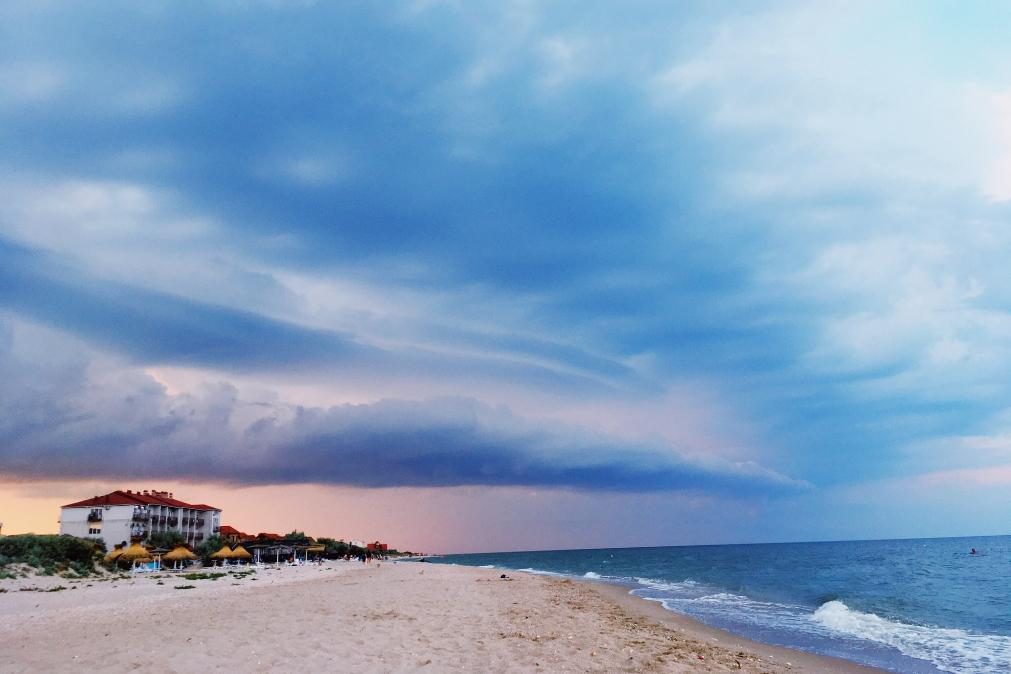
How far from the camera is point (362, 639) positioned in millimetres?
13477

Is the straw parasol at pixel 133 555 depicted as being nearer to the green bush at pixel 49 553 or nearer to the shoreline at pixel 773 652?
the green bush at pixel 49 553

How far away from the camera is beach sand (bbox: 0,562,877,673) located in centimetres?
1154

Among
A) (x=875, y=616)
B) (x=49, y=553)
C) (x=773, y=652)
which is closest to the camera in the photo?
(x=773, y=652)

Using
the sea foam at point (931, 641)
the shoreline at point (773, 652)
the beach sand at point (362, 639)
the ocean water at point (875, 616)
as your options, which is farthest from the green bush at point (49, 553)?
the sea foam at point (931, 641)

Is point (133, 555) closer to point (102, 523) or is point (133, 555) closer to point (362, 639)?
point (102, 523)

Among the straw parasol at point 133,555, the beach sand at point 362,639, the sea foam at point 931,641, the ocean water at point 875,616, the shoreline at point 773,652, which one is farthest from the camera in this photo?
the straw parasol at point 133,555

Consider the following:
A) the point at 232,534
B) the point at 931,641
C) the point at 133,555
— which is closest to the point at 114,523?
the point at 232,534

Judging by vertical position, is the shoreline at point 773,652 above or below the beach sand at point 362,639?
below

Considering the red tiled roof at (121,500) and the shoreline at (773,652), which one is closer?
Result: the shoreline at (773,652)

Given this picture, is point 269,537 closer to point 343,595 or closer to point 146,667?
point 343,595

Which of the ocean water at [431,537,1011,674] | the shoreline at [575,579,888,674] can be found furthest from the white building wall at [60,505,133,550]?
the shoreline at [575,579,888,674]

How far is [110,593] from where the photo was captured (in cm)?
2903

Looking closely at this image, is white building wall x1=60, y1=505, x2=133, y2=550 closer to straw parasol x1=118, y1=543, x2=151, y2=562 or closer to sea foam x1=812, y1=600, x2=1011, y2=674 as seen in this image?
straw parasol x1=118, y1=543, x2=151, y2=562

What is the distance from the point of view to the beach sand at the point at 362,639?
37.9 ft
